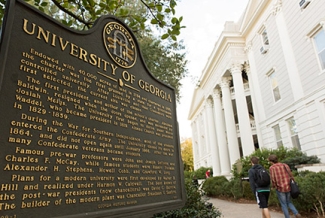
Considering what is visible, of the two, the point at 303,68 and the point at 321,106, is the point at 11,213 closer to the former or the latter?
the point at 321,106

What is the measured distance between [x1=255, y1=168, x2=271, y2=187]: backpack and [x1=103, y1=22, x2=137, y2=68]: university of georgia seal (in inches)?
205

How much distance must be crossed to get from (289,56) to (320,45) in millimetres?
2311

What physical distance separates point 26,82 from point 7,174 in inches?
32.3

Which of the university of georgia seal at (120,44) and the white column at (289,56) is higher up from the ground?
the white column at (289,56)

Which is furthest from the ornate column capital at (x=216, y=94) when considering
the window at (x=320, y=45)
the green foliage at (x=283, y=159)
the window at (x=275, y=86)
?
the window at (x=320, y=45)

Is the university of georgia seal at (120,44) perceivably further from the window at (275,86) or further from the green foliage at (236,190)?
the window at (275,86)

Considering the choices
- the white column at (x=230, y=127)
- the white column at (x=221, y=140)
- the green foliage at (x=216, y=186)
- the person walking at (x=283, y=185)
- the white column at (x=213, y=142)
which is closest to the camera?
the person walking at (x=283, y=185)

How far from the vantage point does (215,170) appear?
90.9ft

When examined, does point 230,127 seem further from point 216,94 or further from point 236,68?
point 216,94

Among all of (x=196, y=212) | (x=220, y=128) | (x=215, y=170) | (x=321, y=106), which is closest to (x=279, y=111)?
(x=321, y=106)

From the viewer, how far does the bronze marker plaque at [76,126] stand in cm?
189

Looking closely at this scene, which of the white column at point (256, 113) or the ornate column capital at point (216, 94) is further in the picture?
the ornate column capital at point (216, 94)

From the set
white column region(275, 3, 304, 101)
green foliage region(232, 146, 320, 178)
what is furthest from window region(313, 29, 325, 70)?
green foliage region(232, 146, 320, 178)

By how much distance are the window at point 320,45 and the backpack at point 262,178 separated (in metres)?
8.25
